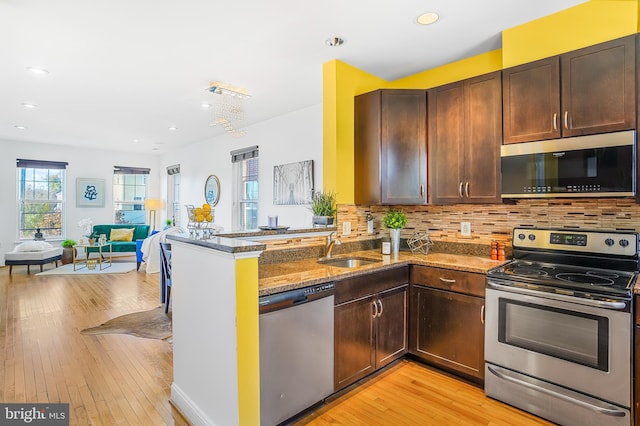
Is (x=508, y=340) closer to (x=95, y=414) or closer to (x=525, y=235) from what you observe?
(x=525, y=235)

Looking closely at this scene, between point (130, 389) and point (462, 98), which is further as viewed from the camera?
point (462, 98)

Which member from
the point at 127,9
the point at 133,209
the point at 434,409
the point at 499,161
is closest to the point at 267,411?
the point at 434,409

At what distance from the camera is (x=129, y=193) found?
9070mm

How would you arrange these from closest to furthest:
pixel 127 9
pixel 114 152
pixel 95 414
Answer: pixel 95 414
pixel 127 9
pixel 114 152

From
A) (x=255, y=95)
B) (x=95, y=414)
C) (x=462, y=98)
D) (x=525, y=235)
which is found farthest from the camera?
(x=255, y=95)

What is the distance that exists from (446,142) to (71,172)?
8.84 meters

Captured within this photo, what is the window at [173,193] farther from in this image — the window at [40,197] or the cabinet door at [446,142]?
the cabinet door at [446,142]

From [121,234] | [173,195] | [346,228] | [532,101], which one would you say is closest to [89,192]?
[121,234]

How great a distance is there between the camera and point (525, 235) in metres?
2.61

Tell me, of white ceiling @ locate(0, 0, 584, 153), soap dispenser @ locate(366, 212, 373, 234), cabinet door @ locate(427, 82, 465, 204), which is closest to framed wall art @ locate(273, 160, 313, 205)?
white ceiling @ locate(0, 0, 584, 153)

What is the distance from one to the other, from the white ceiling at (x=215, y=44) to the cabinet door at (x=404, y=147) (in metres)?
0.45

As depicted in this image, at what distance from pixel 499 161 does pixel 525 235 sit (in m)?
0.62

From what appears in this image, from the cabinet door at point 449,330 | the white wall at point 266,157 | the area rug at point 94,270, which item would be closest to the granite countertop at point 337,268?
the cabinet door at point 449,330

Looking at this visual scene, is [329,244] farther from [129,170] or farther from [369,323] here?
[129,170]
